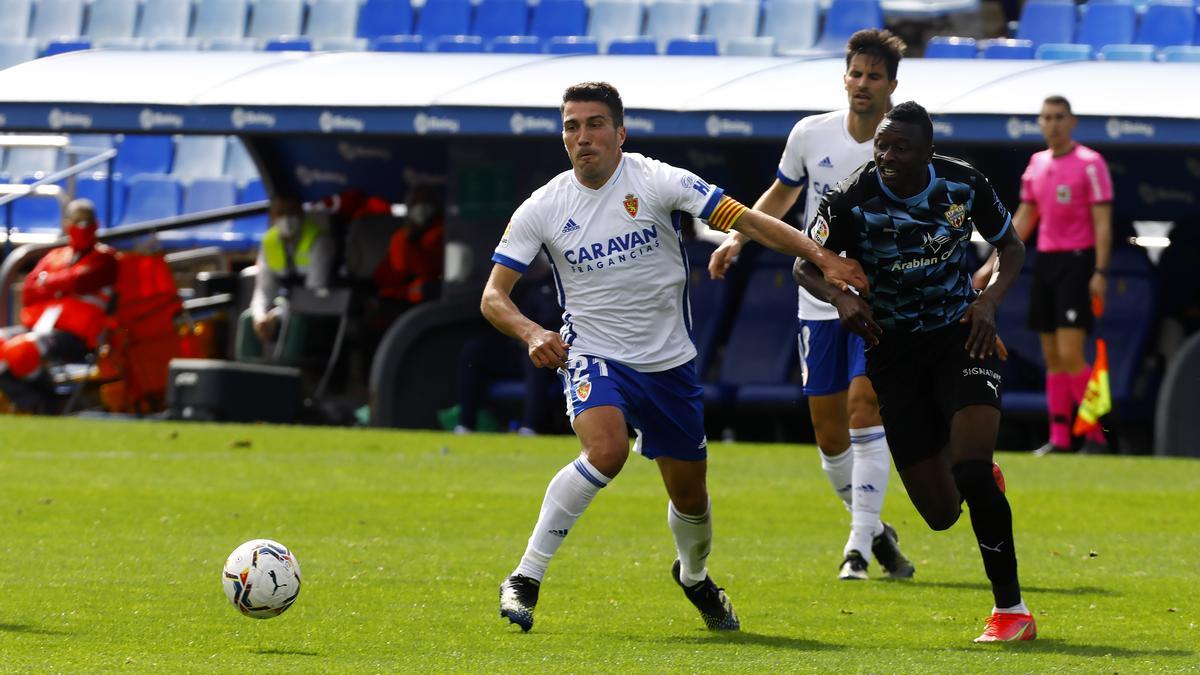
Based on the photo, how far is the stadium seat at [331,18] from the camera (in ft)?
88.6

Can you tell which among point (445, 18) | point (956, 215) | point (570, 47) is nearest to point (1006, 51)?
point (570, 47)

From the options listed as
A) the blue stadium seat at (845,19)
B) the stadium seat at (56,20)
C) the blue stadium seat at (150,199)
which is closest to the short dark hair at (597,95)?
the blue stadium seat at (845,19)

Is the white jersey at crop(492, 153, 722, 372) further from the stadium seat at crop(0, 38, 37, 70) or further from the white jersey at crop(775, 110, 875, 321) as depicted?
the stadium seat at crop(0, 38, 37, 70)

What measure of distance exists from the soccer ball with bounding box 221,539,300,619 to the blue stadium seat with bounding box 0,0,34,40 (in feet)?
76.8

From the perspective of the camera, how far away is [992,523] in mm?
6945

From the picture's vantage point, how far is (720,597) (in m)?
7.41

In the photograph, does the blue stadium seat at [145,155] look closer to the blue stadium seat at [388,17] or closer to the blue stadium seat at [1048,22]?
the blue stadium seat at [388,17]

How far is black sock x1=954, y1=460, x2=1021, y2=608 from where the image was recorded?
6.91 meters

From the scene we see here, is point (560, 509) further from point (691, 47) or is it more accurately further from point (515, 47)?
point (691, 47)

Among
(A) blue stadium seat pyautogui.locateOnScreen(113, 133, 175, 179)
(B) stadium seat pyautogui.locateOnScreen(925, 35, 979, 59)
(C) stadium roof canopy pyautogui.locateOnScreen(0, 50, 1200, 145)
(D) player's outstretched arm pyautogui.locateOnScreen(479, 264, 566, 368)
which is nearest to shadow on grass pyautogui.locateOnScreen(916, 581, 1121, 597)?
(D) player's outstretched arm pyautogui.locateOnScreen(479, 264, 566, 368)

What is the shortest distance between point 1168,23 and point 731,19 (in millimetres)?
5307

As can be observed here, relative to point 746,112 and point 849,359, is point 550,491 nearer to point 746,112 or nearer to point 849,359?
point 849,359

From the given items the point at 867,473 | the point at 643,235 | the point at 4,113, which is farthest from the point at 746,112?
the point at 643,235

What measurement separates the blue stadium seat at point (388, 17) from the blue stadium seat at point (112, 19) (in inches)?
171
